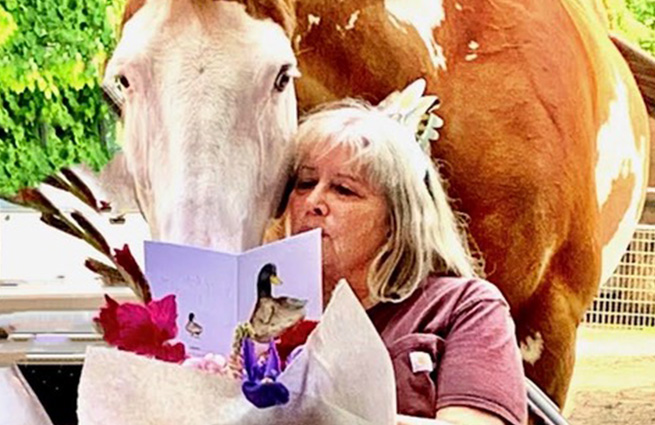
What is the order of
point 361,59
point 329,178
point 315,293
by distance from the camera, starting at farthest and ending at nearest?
point 361,59
point 329,178
point 315,293

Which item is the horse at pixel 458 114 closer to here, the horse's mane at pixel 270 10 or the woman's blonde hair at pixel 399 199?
the horse's mane at pixel 270 10

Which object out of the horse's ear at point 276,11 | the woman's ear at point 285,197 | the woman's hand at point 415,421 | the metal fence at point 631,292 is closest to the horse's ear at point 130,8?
the horse's ear at point 276,11

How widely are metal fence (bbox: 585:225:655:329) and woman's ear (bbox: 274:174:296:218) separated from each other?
23.9 inches

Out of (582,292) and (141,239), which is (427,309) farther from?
(582,292)

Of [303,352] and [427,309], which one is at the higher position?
[303,352]

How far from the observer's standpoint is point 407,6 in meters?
1.55

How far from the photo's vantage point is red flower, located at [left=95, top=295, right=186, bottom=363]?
0.73 meters

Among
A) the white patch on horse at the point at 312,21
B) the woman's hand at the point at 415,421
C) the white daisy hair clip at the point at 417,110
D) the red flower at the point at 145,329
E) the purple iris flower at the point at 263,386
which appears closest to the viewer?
the purple iris flower at the point at 263,386

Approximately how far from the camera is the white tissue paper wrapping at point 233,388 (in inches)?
23.6

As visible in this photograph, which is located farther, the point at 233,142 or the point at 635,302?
the point at 635,302

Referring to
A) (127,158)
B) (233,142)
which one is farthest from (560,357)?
(127,158)

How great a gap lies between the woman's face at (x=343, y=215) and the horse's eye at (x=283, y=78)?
21 centimetres

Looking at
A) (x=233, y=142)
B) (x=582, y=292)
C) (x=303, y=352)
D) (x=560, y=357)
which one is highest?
(x=303, y=352)

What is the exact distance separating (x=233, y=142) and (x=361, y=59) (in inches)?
11.2
